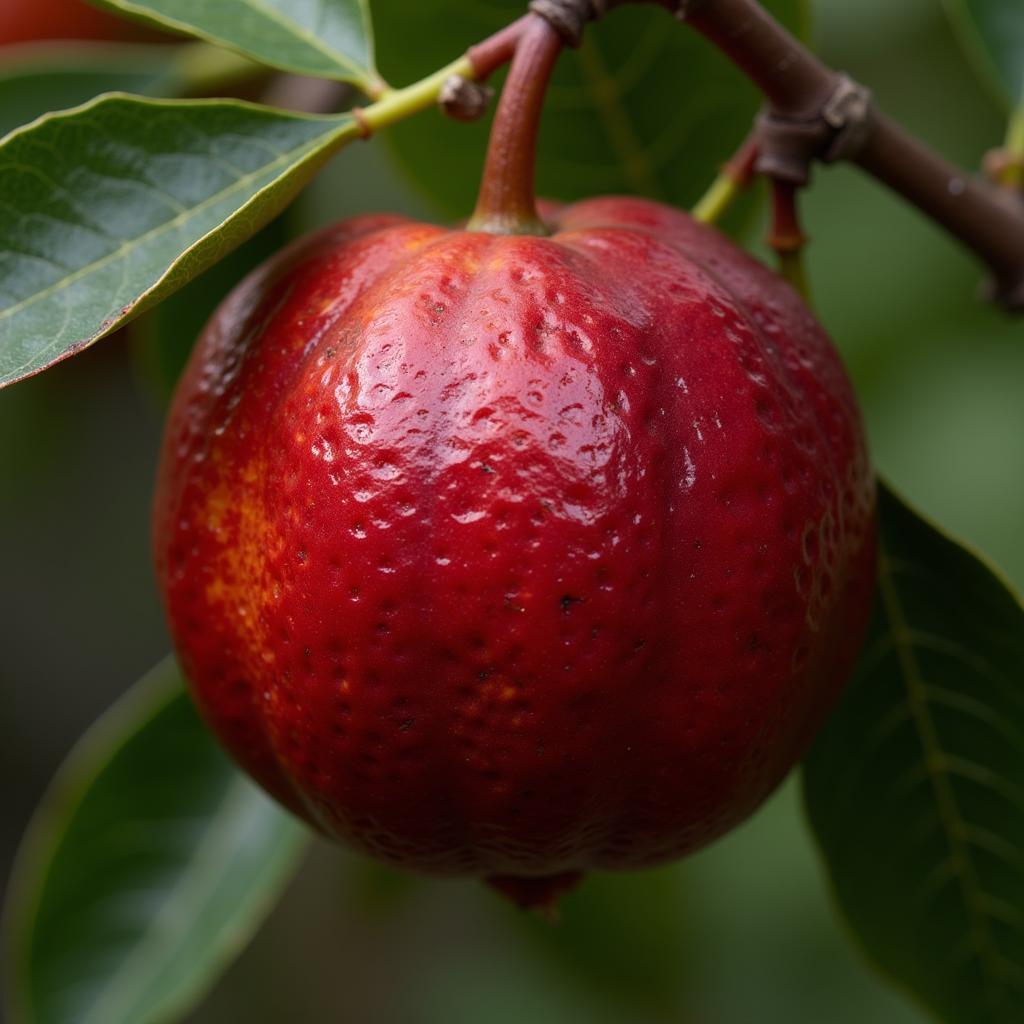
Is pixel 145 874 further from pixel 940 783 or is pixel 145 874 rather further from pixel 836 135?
pixel 836 135

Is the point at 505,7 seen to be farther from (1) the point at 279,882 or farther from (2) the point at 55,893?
(2) the point at 55,893

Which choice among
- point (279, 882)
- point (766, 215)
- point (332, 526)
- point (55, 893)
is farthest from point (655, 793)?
point (766, 215)

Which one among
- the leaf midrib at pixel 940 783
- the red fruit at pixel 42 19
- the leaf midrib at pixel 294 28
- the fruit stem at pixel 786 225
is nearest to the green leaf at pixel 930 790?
the leaf midrib at pixel 940 783

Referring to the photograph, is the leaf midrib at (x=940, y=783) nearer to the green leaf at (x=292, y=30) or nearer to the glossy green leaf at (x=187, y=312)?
the green leaf at (x=292, y=30)

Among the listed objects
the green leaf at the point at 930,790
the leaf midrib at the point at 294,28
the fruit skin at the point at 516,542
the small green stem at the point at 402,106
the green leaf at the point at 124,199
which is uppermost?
the leaf midrib at the point at 294,28

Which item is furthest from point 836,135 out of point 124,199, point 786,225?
point 124,199

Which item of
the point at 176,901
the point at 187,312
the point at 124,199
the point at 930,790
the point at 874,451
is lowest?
the point at 176,901
